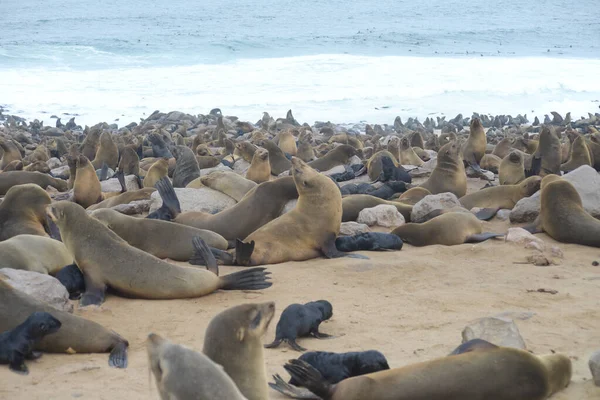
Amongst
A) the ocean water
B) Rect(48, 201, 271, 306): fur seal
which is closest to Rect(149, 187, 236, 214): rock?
Rect(48, 201, 271, 306): fur seal

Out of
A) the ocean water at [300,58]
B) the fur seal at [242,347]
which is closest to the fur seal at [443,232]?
the fur seal at [242,347]

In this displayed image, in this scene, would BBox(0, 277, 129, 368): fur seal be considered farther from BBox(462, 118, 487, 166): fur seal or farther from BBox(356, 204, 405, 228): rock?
BBox(462, 118, 487, 166): fur seal

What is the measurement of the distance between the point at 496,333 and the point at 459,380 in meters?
0.82

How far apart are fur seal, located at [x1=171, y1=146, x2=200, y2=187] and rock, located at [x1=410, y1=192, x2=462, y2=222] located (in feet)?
10.3

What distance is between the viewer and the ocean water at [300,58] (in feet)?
89.4

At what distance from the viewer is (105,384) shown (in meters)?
3.68

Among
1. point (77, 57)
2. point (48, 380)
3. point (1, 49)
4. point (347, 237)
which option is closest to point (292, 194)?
point (347, 237)

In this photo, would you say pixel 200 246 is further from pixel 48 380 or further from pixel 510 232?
pixel 510 232

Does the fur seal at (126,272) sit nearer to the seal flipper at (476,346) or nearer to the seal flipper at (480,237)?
the seal flipper at (476,346)

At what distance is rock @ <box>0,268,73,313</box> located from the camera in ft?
15.5

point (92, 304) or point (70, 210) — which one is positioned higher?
point (70, 210)

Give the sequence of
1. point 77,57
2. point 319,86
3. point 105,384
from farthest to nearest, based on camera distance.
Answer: point 77,57, point 319,86, point 105,384

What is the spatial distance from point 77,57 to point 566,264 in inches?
1339

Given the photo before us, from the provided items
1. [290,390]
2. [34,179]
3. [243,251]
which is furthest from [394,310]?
[34,179]
